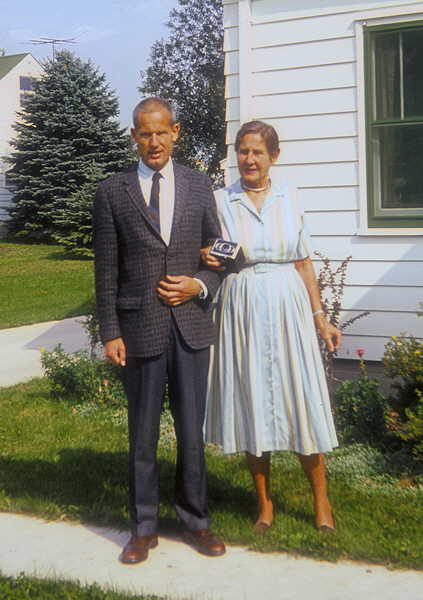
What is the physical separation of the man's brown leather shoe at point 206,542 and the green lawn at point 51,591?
48 centimetres

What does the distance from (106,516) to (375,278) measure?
3.10 meters

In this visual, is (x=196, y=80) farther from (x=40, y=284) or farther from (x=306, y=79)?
(x=306, y=79)

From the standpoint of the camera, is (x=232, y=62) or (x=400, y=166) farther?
(x=232, y=62)

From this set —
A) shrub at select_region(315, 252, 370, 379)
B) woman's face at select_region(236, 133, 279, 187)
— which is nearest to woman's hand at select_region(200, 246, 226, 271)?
woman's face at select_region(236, 133, 279, 187)

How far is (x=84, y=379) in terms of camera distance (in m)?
6.81

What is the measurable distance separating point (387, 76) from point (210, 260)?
335cm

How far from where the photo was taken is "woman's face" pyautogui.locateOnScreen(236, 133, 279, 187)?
12.8 feet

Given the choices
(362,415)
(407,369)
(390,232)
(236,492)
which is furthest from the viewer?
(390,232)

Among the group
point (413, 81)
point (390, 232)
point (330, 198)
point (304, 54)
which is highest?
point (304, 54)

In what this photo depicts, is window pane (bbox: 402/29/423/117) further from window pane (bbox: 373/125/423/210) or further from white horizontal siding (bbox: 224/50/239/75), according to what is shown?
white horizontal siding (bbox: 224/50/239/75)

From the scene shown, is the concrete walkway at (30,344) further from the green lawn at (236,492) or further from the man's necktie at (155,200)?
the man's necktie at (155,200)

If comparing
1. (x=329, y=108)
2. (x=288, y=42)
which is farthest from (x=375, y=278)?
(x=288, y=42)

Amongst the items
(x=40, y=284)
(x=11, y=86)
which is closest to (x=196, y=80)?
(x=11, y=86)

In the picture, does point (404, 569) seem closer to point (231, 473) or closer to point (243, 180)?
point (231, 473)
